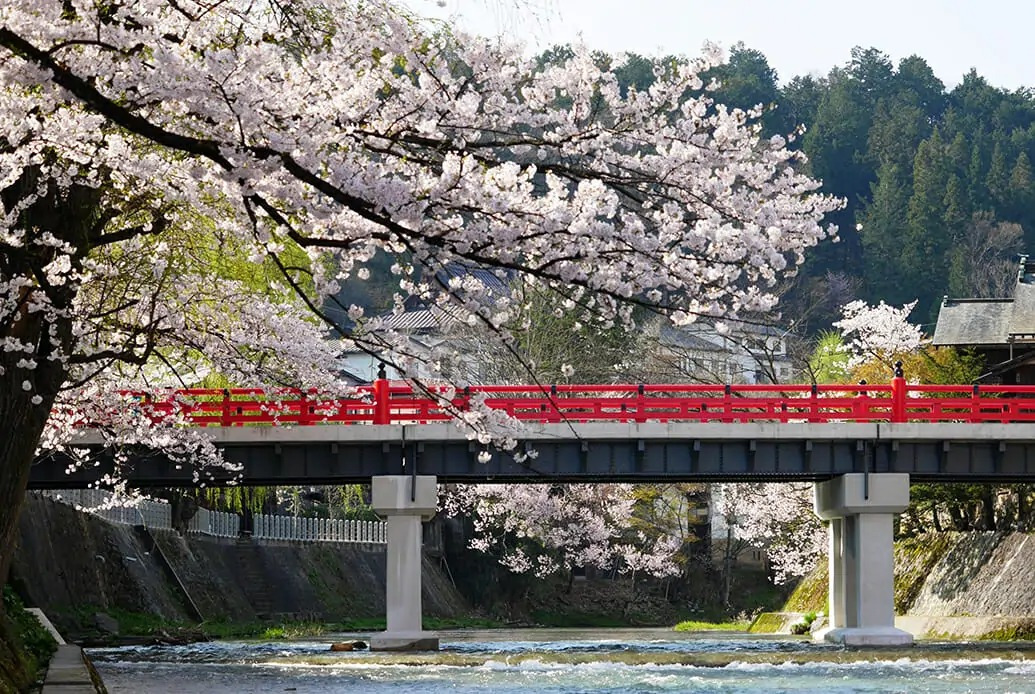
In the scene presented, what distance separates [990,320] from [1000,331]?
86cm

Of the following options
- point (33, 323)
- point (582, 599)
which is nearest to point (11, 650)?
point (33, 323)

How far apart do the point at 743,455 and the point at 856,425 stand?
9.02 ft

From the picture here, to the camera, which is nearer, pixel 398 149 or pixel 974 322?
pixel 398 149

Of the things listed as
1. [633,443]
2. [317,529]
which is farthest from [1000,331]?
[317,529]

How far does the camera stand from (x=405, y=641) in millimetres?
36469

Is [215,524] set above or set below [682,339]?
below

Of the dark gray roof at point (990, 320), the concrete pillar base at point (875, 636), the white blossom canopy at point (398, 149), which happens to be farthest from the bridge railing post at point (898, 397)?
the white blossom canopy at point (398, 149)

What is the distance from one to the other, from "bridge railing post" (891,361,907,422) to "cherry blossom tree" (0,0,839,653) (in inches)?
1006

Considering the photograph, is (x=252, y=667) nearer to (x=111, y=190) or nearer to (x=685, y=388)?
(x=685, y=388)

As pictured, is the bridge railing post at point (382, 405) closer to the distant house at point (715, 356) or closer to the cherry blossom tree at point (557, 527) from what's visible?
the cherry blossom tree at point (557, 527)

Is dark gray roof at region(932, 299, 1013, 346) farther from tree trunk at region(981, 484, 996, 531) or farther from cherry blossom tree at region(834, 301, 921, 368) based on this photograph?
tree trunk at region(981, 484, 996, 531)

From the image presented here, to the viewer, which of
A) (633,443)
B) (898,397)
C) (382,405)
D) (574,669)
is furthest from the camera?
(898,397)

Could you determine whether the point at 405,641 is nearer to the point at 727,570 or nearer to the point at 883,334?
the point at 883,334

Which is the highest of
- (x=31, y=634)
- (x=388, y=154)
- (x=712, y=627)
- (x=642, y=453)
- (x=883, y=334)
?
(x=883, y=334)
